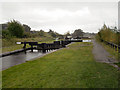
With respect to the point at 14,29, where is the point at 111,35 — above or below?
below

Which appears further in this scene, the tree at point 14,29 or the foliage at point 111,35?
the tree at point 14,29

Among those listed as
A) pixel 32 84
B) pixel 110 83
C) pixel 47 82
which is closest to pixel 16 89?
pixel 32 84

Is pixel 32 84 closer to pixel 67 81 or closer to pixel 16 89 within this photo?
pixel 16 89

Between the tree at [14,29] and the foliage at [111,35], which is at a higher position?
the tree at [14,29]

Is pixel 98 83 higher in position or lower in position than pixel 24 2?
lower

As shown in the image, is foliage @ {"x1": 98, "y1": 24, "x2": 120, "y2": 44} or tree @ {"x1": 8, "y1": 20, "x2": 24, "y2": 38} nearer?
foliage @ {"x1": 98, "y1": 24, "x2": 120, "y2": 44}

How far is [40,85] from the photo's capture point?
306 centimetres

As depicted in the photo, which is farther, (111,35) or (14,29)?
(14,29)

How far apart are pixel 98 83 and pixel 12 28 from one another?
2333 centimetres

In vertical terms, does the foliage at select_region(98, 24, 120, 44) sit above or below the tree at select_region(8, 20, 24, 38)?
below

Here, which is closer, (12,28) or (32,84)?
(32,84)

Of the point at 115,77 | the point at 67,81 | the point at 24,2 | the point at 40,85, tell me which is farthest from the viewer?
the point at 24,2

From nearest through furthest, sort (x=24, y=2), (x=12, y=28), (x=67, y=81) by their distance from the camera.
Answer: (x=67, y=81), (x=24, y=2), (x=12, y=28)

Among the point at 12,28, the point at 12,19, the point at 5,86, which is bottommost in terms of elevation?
the point at 5,86
